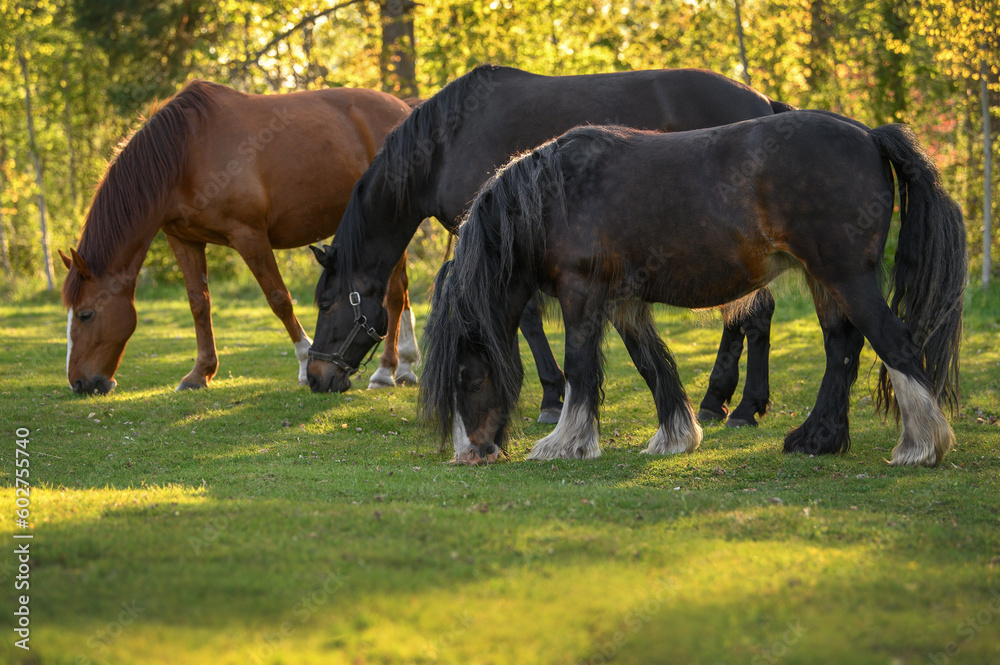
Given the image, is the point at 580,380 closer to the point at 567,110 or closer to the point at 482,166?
the point at 482,166

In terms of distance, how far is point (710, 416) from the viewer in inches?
291

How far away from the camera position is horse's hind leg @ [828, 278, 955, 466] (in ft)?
17.4

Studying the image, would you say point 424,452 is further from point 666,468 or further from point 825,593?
point 825,593

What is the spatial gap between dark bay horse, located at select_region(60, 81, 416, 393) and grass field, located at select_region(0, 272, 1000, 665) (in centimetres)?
139

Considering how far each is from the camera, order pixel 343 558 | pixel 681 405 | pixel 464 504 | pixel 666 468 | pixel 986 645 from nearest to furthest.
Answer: pixel 986 645 < pixel 343 558 < pixel 464 504 < pixel 666 468 < pixel 681 405

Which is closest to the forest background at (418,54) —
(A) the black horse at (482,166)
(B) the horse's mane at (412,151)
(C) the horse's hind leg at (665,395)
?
(A) the black horse at (482,166)

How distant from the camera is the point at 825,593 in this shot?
323 centimetres

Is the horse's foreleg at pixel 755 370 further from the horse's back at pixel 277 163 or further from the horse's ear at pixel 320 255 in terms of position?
the horse's back at pixel 277 163

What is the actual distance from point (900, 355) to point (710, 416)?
2.27m

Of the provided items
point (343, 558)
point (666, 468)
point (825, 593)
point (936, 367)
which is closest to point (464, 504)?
point (343, 558)

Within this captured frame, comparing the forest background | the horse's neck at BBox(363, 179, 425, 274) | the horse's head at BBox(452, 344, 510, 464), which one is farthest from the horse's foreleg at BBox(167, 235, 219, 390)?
the forest background

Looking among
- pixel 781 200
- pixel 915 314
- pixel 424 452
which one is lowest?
pixel 424 452

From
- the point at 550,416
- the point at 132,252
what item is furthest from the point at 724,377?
the point at 132,252

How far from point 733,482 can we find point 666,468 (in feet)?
1.58
